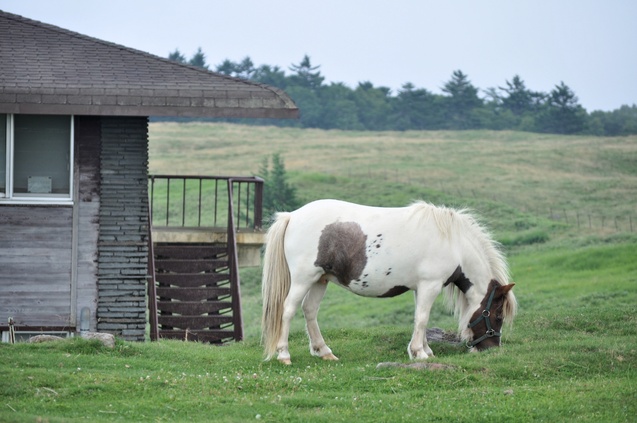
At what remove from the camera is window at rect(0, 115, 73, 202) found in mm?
16203

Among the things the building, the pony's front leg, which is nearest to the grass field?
the pony's front leg

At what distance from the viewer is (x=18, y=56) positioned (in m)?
16.8

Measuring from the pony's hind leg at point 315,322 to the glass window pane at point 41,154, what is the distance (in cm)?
511

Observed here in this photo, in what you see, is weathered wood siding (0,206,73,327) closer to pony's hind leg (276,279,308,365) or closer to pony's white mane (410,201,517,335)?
pony's hind leg (276,279,308,365)

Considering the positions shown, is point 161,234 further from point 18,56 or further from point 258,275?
point 258,275

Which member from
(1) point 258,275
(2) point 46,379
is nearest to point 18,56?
(2) point 46,379

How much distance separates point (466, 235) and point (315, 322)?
7.60ft

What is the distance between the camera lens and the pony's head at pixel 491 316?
13.5m

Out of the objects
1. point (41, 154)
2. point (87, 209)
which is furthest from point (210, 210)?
point (41, 154)

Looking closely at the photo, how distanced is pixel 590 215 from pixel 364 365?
129ft

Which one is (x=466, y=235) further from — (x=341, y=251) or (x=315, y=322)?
(x=315, y=322)

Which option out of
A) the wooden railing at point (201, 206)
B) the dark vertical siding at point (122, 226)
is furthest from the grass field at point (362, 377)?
the wooden railing at point (201, 206)

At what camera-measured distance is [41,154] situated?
16391mm

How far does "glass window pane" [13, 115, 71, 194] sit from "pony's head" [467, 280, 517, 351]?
7.12 metres
